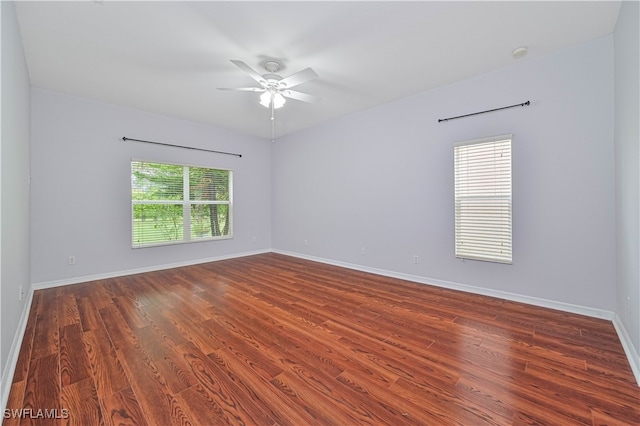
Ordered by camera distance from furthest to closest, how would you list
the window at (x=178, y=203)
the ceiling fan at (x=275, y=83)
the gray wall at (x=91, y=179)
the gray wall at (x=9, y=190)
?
1. the window at (x=178, y=203)
2. the gray wall at (x=91, y=179)
3. the ceiling fan at (x=275, y=83)
4. the gray wall at (x=9, y=190)

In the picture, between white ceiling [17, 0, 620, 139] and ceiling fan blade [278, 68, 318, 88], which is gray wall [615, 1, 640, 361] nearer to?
white ceiling [17, 0, 620, 139]

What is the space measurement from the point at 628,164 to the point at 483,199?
1.29m

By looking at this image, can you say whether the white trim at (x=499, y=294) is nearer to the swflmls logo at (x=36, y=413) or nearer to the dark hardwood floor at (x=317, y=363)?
the dark hardwood floor at (x=317, y=363)

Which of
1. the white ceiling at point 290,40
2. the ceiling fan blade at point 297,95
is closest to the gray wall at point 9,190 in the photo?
the white ceiling at point 290,40

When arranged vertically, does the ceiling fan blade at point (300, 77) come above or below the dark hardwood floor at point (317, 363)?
above

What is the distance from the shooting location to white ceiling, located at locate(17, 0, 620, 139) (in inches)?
86.4

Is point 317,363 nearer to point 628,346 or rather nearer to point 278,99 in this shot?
point 628,346

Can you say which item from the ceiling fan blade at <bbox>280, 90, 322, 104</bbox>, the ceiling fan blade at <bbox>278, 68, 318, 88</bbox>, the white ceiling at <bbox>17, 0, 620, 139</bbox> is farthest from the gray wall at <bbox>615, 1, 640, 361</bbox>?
the ceiling fan blade at <bbox>280, 90, 322, 104</bbox>

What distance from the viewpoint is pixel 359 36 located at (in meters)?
2.54

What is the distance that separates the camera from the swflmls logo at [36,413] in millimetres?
1399

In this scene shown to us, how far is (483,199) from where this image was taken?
3.29 metres

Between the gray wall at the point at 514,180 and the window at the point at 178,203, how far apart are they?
6.63ft

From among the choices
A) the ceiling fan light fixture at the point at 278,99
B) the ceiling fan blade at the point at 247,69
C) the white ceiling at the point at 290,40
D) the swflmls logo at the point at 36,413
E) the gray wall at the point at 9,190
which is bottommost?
the swflmls logo at the point at 36,413

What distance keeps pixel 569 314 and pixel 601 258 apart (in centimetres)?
63
